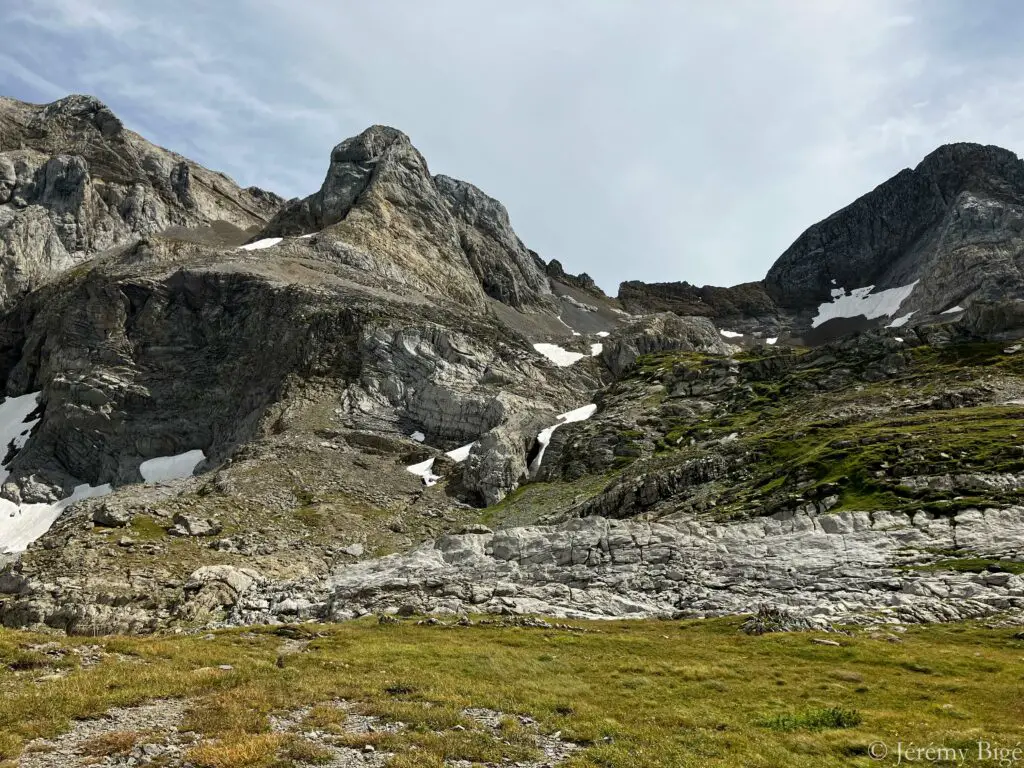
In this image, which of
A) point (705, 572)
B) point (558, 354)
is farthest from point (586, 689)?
point (558, 354)

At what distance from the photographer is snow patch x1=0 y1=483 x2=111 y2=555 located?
3762 inches

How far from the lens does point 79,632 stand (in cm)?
3828

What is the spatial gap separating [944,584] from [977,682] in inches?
460

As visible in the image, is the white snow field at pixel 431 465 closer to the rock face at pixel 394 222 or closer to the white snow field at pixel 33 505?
the white snow field at pixel 33 505

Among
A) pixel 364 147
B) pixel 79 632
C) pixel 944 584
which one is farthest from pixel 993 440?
pixel 364 147

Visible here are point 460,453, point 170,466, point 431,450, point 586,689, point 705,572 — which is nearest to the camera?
point 586,689

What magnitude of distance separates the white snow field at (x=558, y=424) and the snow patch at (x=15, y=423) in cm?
8975

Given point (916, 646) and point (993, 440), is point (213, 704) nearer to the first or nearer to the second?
point (916, 646)

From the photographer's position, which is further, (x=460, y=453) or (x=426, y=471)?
(x=460, y=453)

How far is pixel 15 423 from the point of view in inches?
4956

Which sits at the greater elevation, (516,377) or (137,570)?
(516,377)

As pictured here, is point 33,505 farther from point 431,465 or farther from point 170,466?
point 431,465

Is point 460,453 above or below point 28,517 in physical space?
above

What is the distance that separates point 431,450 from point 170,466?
1838 inches
